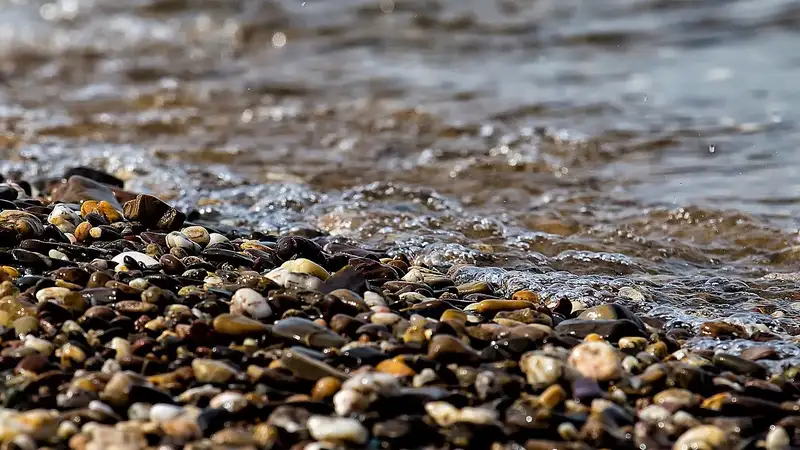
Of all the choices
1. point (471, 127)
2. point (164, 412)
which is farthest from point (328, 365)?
point (471, 127)

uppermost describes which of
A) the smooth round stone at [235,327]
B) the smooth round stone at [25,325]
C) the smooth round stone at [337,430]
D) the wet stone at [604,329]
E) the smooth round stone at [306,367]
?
the smooth round stone at [25,325]

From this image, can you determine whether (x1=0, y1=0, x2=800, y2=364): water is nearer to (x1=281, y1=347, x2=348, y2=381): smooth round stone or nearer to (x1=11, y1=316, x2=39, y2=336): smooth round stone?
(x1=281, y1=347, x2=348, y2=381): smooth round stone

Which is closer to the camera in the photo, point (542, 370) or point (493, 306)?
point (542, 370)

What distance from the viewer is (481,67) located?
29.8 feet

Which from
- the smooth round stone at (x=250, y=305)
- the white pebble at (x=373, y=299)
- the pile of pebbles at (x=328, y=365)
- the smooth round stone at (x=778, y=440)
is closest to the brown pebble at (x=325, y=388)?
the pile of pebbles at (x=328, y=365)

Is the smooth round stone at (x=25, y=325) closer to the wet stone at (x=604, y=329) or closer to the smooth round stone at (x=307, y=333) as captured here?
the smooth round stone at (x=307, y=333)

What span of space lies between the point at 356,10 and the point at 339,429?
964cm

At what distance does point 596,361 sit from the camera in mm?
2773

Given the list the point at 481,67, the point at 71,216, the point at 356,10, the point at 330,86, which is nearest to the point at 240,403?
the point at 71,216

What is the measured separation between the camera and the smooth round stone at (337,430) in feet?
7.87

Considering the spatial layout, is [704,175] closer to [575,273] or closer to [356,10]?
[575,273]

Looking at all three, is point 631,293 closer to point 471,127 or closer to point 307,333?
point 307,333

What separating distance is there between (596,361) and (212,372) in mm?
1131

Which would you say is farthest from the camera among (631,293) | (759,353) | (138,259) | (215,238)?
(215,238)
